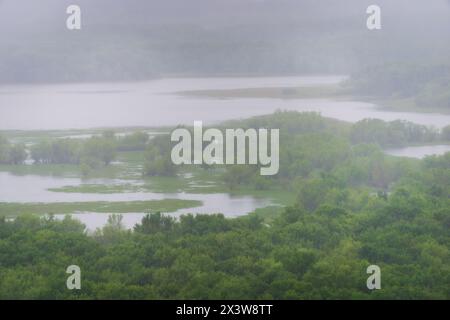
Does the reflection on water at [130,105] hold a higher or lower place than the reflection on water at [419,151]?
higher

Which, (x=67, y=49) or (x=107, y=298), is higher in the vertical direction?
(x=67, y=49)

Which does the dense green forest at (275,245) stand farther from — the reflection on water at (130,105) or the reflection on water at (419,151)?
the reflection on water at (130,105)

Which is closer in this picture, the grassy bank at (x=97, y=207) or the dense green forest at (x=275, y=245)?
the dense green forest at (x=275, y=245)

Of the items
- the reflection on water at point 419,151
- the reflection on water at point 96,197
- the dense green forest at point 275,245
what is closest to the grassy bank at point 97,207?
the reflection on water at point 96,197

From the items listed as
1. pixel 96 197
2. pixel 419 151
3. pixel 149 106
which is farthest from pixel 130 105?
pixel 419 151
